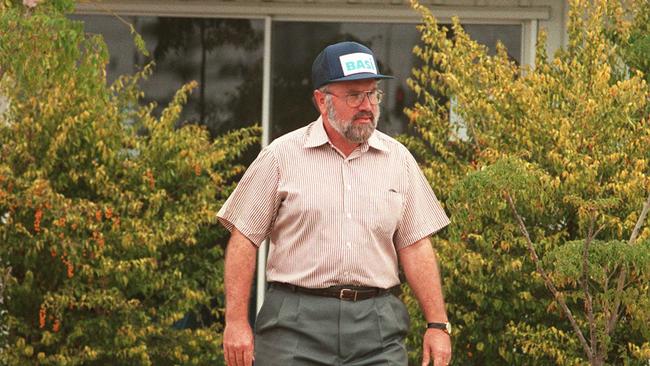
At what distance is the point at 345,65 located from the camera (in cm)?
539

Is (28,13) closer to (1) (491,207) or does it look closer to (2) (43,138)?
(2) (43,138)

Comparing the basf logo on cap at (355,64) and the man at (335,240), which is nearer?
the man at (335,240)

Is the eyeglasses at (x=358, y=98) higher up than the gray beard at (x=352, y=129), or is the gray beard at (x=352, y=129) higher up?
the eyeglasses at (x=358, y=98)

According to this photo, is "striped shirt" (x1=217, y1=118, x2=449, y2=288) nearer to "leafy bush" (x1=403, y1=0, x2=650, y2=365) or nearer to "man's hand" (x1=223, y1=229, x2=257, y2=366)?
"man's hand" (x1=223, y1=229, x2=257, y2=366)

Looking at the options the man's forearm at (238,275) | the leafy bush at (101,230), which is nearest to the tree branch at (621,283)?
the man's forearm at (238,275)

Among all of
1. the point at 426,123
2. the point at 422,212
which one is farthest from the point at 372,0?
the point at 422,212

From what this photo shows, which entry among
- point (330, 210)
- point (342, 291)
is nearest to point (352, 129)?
point (330, 210)

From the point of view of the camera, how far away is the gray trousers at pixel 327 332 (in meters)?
5.25

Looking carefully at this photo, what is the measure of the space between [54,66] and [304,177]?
2191 millimetres

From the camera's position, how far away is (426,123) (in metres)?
8.87

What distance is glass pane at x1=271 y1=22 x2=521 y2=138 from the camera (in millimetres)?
10883

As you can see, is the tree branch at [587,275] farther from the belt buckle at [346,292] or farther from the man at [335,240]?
the belt buckle at [346,292]

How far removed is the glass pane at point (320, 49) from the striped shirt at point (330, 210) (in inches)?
211

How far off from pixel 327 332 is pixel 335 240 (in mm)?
355
